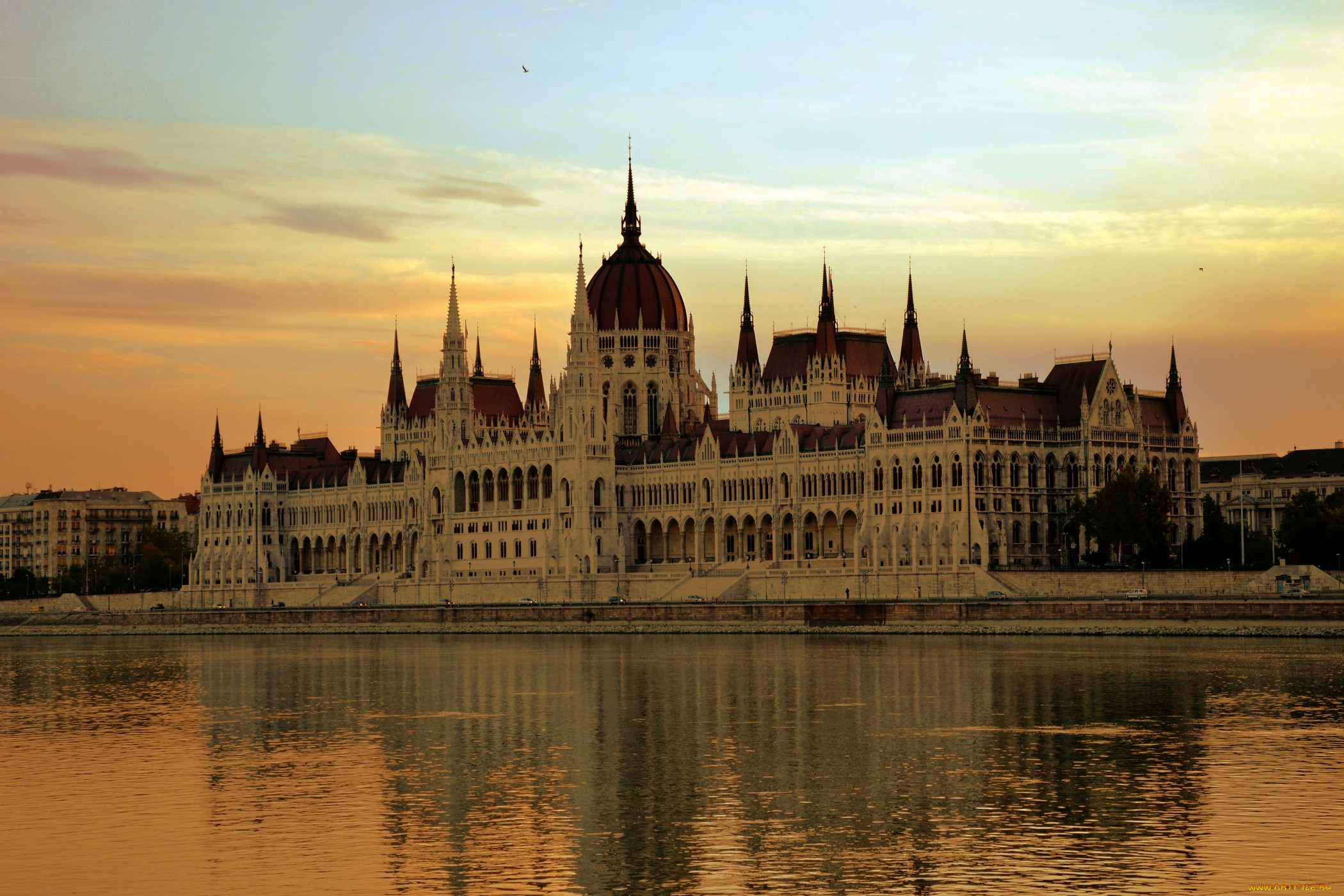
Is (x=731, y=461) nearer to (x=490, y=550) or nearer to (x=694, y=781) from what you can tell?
(x=490, y=550)

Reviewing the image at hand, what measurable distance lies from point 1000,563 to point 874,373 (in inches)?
1539

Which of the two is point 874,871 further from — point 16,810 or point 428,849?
point 16,810

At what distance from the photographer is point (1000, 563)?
138125mm

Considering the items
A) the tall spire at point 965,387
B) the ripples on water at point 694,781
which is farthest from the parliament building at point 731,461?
the ripples on water at point 694,781

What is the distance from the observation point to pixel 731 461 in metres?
162

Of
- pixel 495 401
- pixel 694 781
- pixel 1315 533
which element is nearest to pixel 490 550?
pixel 495 401

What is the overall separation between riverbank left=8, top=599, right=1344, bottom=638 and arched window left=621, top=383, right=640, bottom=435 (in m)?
35.7

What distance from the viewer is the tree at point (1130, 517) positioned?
13062 cm

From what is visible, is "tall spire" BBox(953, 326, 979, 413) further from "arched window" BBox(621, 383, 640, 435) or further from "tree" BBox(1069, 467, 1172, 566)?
"arched window" BBox(621, 383, 640, 435)

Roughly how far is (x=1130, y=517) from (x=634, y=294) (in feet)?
219

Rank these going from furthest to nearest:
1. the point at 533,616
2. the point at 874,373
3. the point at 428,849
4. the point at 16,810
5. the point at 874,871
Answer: the point at 874,373
the point at 533,616
the point at 16,810
the point at 428,849
the point at 874,871

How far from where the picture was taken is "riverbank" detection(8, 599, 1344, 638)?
10944 cm

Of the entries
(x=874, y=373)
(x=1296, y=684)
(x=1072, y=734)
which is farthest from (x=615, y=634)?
(x=1072, y=734)

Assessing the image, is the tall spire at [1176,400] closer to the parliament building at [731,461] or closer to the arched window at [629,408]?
the parliament building at [731,461]
